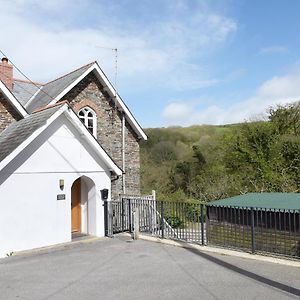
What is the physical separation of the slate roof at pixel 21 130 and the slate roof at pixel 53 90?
3419mm

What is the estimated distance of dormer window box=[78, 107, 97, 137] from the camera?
1845 centimetres

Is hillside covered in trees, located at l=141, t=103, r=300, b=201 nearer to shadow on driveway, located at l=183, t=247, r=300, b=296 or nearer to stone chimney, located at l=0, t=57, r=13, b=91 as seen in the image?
stone chimney, located at l=0, t=57, r=13, b=91

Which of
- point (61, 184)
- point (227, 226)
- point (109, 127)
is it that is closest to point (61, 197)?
point (61, 184)

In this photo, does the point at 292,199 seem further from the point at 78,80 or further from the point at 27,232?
the point at 78,80

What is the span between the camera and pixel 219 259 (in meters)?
10.4

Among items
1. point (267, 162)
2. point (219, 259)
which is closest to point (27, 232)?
point (219, 259)

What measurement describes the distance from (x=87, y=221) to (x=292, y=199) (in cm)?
762

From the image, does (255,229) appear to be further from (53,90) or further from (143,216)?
(53,90)

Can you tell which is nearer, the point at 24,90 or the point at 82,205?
the point at 82,205

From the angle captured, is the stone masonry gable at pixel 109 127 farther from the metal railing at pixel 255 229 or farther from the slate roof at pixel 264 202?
the metal railing at pixel 255 229

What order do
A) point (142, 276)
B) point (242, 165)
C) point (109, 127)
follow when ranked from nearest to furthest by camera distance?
point (142, 276) → point (109, 127) → point (242, 165)

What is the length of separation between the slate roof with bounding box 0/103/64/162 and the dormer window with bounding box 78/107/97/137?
4392mm

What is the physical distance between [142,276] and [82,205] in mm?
6663

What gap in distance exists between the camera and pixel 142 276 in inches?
356
